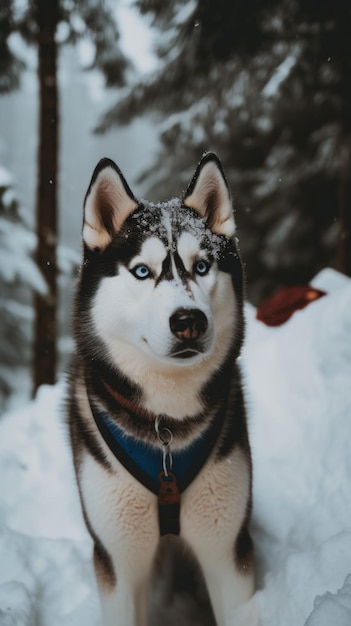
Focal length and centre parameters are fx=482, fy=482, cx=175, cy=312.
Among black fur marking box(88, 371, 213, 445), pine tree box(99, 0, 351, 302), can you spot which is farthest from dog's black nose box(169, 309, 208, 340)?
pine tree box(99, 0, 351, 302)

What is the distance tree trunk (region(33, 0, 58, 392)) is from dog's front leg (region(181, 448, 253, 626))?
14.4ft

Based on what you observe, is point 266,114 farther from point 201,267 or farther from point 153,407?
point 153,407

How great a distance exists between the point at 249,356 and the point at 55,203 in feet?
10.7

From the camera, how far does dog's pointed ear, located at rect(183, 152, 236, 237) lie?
1907mm

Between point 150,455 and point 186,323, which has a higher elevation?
point 186,323

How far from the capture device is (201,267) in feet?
5.82

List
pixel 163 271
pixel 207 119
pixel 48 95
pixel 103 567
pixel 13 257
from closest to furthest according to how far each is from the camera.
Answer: pixel 163 271
pixel 103 567
pixel 48 95
pixel 13 257
pixel 207 119

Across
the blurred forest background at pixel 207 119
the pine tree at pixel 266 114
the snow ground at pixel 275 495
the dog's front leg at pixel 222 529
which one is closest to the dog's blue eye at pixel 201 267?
the dog's front leg at pixel 222 529

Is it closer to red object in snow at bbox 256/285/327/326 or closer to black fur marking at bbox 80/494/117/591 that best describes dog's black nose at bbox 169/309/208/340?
black fur marking at bbox 80/494/117/591

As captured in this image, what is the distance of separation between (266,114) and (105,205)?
6757mm

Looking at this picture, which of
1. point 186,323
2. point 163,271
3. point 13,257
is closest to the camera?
point 186,323

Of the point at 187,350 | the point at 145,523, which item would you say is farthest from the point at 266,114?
the point at 145,523

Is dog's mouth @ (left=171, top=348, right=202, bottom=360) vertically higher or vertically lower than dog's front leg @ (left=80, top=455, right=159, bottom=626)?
higher

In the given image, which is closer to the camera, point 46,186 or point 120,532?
point 120,532
